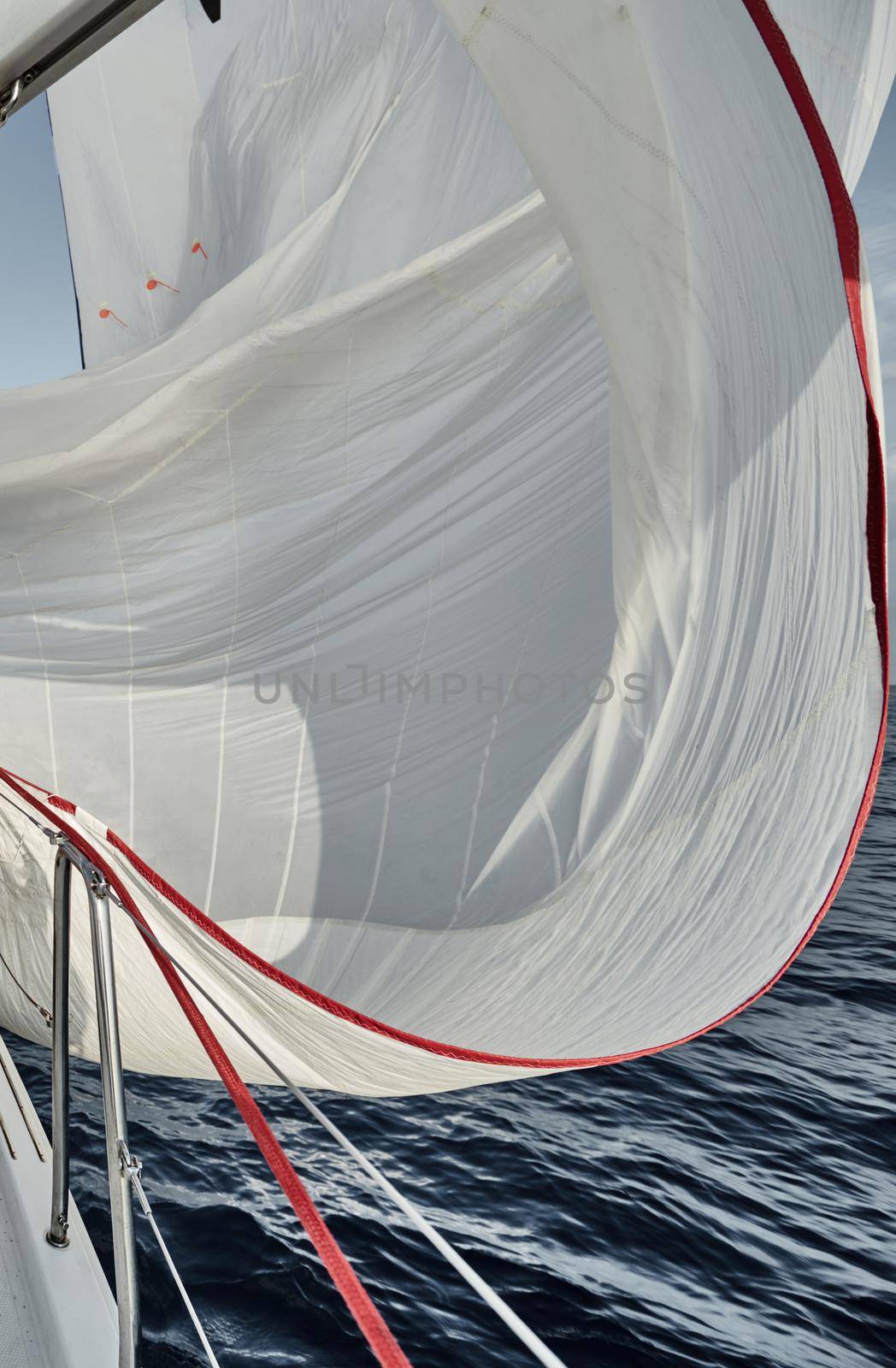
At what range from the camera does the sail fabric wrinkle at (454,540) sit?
87.7 inches

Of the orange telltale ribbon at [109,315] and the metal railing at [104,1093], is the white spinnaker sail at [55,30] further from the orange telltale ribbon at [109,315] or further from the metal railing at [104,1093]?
the orange telltale ribbon at [109,315]

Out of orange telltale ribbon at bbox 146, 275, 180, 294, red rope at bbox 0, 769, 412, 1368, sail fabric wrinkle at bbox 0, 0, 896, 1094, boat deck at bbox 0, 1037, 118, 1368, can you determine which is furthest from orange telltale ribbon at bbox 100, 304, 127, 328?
boat deck at bbox 0, 1037, 118, 1368

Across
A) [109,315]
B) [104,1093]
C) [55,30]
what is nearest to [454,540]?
[55,30]

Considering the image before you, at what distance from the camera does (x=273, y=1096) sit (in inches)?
188

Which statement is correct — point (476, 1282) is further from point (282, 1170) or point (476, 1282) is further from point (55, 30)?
point (55, 30)

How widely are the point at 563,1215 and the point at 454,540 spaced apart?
9.17ft

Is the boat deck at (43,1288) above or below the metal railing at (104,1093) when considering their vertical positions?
below

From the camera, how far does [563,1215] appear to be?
4078mm

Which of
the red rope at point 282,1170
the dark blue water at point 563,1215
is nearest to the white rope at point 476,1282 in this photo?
the red rope at point 282,1170

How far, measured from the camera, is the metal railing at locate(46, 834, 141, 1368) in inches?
58.4

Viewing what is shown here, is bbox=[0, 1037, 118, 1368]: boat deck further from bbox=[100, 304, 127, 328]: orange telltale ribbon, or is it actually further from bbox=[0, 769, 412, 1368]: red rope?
bbox=[100, 304, 127, 328]: orange telltale ribbon

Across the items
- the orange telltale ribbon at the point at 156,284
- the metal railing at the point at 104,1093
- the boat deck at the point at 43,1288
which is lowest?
the boat deck at the point at 43,1288

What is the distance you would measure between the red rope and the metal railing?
0.04 meters

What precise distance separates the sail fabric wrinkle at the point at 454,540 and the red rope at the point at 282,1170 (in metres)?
0.18
